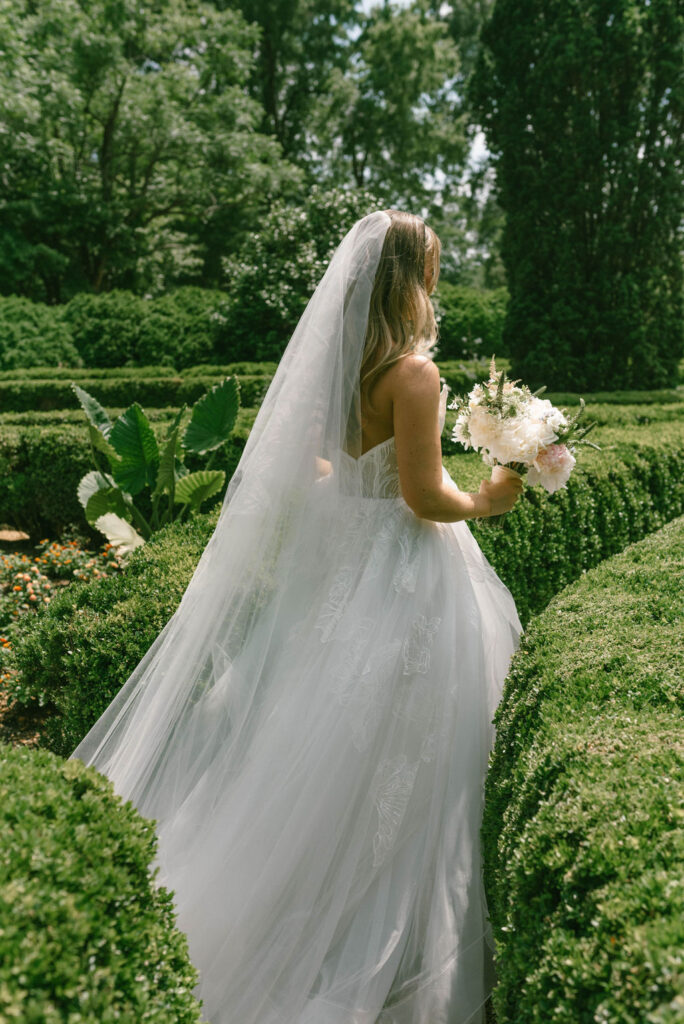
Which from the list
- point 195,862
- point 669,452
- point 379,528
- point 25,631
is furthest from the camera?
point 669,452

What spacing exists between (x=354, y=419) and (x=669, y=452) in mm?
4261

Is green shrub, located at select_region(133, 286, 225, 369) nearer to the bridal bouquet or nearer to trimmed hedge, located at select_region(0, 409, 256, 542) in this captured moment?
trimmed hedge, located at select_region(0, 409, 256, 542)

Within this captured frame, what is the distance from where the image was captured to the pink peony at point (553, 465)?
2.58 meters

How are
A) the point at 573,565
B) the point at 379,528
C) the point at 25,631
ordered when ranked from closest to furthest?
the point at 379,528, the point at 25,631, the point at 573,565

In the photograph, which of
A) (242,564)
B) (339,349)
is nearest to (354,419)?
(339,349)

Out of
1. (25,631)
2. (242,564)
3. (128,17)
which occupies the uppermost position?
(128,17)

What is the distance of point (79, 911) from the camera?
133 cm

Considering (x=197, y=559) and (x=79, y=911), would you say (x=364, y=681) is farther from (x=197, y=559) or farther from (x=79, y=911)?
(x=197, y=559)

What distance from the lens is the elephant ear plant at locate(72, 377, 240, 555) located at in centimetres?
495

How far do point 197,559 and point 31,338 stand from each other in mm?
14668

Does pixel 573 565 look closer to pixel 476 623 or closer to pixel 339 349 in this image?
pixel 476 623

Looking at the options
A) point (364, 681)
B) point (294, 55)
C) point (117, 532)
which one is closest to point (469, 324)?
point (294, 55)

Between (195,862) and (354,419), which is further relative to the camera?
(354,419)

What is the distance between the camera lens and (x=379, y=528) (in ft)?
8.34
